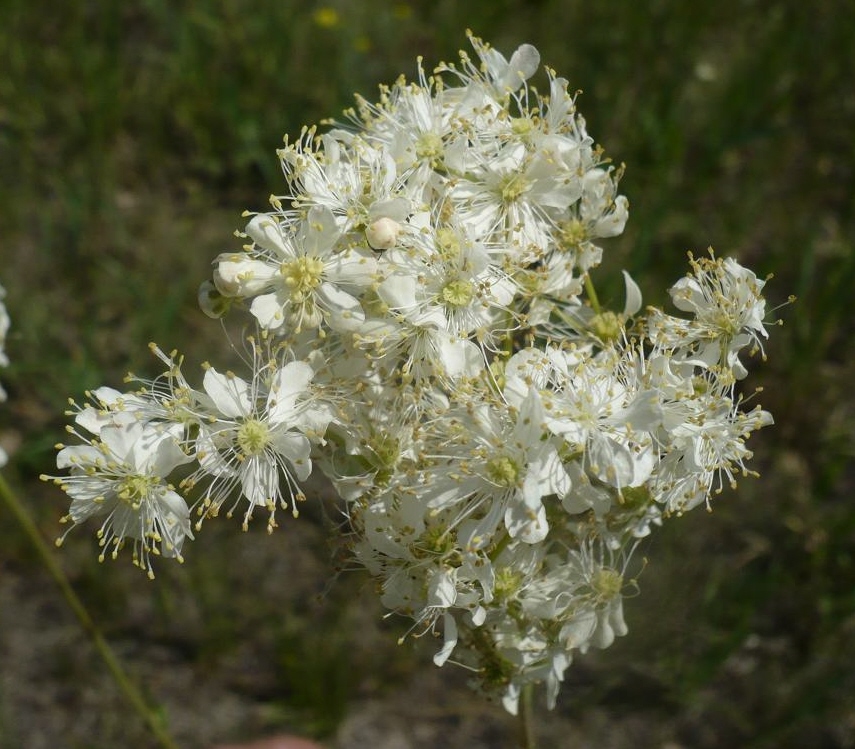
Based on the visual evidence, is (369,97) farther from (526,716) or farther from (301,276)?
(526,716)

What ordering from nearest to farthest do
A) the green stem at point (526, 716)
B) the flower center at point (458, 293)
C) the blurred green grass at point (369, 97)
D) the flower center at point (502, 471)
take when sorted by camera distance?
the flower center at point (502, 471) < the flower center at point (458, 293) < the green stem at point (526, 716) < the blurred green grass at point (369, 97)

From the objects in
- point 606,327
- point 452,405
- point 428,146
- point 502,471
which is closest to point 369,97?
point 428,146

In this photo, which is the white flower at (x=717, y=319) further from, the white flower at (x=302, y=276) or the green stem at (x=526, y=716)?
the green stem at (x=526, y=716)

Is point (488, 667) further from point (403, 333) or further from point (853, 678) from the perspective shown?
point (853, 678)

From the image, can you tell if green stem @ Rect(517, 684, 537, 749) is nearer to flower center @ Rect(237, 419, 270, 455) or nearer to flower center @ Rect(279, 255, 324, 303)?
flower center @ Rect(237, 419, 270, 455)

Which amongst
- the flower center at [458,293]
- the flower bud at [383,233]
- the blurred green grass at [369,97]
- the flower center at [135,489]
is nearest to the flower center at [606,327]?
the flower center at [458,293]
